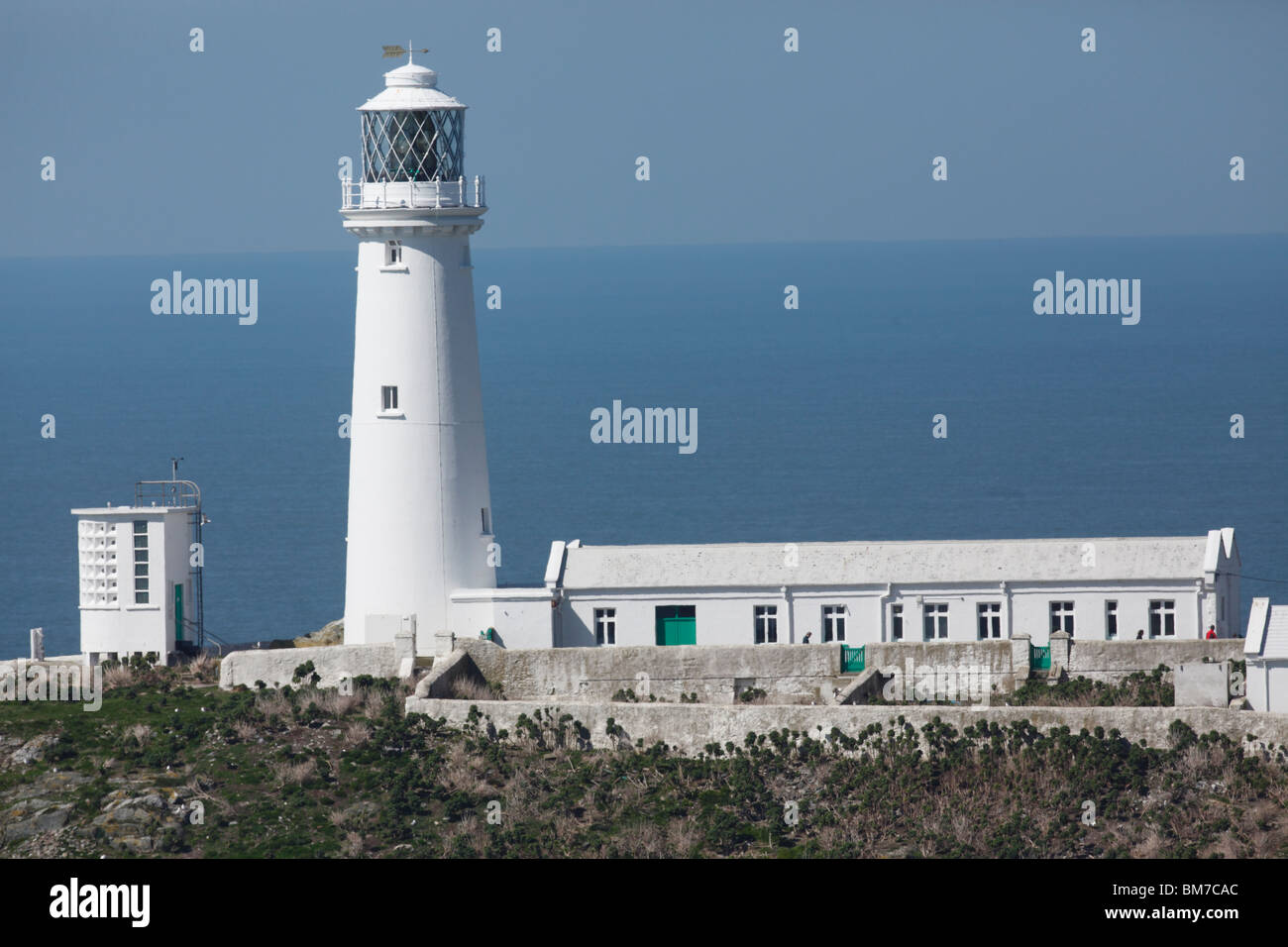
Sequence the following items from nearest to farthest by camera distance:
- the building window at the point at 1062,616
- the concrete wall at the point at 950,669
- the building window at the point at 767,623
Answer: the concrete wall at the point at 950,669 < the building window at the point at 1062,616 < the building window at the point at 767,623

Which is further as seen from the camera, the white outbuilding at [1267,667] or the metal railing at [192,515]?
the metal railing at [192,515]

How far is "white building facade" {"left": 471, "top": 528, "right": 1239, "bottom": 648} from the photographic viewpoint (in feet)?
128

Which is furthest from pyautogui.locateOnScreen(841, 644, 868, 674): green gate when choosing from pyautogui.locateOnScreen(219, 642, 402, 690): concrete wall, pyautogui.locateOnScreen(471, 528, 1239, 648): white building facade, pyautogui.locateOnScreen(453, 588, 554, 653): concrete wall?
pyautogui.locateOnScreen(219, 642, 402, 690): concrete wall

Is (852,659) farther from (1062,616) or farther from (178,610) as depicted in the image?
(178,610)

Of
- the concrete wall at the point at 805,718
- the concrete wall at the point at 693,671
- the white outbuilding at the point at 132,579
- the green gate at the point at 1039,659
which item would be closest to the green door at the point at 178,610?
the white outbuilding at the point at 132,579

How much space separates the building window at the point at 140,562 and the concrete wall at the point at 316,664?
103 inches

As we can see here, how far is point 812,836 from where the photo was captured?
33594mm

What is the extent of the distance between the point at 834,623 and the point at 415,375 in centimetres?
843

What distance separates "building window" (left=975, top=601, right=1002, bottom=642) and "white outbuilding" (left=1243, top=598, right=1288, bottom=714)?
5.28 metres

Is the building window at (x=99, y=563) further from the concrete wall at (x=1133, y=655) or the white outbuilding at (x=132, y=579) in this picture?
the concrete wall at (x=1133, y=655)

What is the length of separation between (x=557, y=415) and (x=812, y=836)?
8913cm

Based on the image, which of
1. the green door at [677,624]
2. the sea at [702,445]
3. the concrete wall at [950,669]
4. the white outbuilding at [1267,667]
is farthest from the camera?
the sea at [702,445]

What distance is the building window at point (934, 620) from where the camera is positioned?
39.5m
